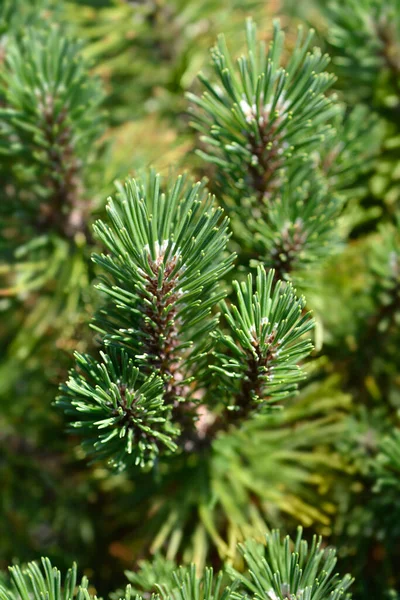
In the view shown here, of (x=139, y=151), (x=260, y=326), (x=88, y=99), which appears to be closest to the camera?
(x=260, y=326)

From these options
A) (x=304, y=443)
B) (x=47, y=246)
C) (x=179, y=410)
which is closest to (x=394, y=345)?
(x=304, y=443)

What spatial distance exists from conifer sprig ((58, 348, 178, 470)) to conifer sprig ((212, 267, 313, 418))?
63mm

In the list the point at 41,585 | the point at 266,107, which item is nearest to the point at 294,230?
the point at 266,107

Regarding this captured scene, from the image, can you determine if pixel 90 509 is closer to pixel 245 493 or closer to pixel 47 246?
pixel 245 493

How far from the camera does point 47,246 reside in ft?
2.52

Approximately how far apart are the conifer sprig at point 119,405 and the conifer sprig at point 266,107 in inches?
8.3

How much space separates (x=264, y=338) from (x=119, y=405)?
0.13 m

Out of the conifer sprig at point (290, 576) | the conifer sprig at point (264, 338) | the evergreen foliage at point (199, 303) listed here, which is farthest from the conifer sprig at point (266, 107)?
the conifer sprig at point (290, 576)

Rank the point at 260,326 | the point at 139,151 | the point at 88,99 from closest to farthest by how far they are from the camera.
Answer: the point at 260,326 < the point at 88,99 < the point at 139,151

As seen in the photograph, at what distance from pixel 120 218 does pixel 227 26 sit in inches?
19.3

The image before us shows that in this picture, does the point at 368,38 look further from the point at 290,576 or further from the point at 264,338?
the point at 290,576

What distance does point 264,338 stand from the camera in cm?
50

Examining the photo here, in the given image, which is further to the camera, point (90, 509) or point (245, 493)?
point (90, 509)

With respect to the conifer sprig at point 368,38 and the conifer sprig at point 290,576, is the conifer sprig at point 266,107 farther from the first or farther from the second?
the conifer sprig at point 290,576
